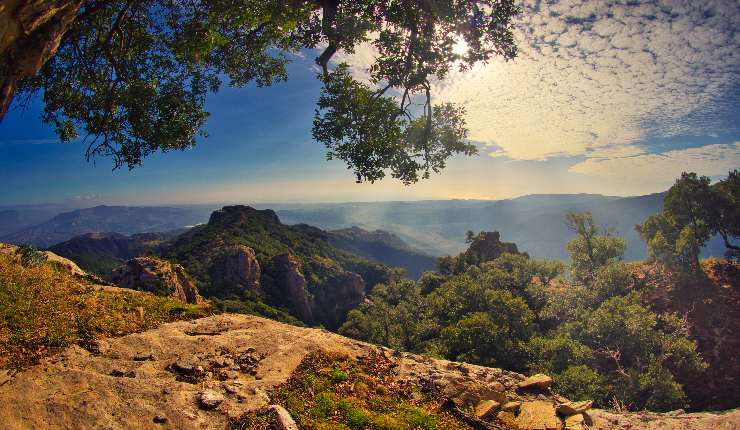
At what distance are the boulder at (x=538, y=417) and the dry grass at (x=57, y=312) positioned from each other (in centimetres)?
1437

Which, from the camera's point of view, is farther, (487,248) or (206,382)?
(487,248)

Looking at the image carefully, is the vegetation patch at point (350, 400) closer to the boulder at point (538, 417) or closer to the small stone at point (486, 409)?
the small stone at point (486, 409)

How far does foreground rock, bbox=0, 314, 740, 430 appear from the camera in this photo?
765 centimetres

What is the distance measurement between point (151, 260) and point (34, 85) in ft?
78.6

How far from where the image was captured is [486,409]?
11945 mm

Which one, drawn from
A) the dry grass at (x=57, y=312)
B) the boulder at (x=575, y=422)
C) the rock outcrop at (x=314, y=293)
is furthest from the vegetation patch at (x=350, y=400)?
the rock outcrop at (x=314, y=293)

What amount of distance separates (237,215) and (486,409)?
525 feet

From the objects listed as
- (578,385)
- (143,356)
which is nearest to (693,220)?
(578,385)

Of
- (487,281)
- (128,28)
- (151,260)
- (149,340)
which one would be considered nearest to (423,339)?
(487,281)

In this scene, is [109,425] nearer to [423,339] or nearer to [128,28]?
[128,28]

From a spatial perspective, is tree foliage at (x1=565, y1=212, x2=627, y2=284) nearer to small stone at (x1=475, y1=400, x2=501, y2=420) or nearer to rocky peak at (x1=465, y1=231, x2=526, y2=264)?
rocky peak at (x1=465, y1=231, x2=526, y2=264)

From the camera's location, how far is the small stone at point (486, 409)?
11.7 meters

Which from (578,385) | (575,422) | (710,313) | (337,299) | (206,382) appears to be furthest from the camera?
(337,299)

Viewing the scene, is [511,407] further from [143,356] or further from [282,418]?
[143,356]
